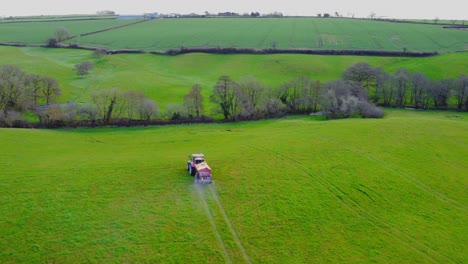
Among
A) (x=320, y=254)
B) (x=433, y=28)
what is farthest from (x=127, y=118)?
(x=433, y=28)

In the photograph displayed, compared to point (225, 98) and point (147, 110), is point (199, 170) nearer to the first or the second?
point (147, 110)

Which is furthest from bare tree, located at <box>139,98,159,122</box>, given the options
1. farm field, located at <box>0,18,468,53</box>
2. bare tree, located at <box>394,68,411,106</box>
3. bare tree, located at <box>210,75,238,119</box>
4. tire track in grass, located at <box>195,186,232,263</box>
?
farm field, located at <box>0,18,468,53</box>

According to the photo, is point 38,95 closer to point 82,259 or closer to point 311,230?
point 82,259

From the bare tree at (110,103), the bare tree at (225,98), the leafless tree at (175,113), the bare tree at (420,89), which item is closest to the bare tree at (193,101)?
the leafless tree at (175,113)

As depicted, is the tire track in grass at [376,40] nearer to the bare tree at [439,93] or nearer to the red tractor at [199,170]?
the bare tree at [439,93]

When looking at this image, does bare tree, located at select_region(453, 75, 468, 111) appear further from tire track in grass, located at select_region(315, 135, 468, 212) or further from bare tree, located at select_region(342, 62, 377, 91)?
tire track in grass, located at select_region(315, 135, 468, 212)

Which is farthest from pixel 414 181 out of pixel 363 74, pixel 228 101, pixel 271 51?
pixel 271 51
